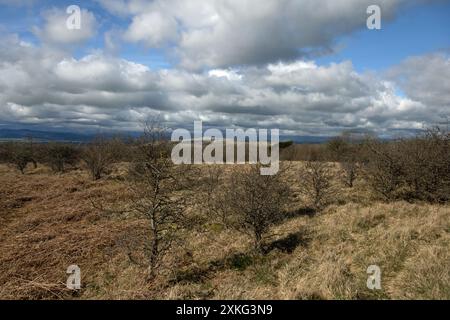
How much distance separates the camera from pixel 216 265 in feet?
27.4

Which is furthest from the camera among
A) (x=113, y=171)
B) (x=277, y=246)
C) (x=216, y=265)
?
(x=113, y=171)

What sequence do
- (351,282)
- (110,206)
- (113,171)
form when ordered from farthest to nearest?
(113,171) → (110,206) → (351,282)

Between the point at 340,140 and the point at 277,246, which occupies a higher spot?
the point at 340,140

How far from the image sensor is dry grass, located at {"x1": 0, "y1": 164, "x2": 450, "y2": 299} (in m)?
5.97

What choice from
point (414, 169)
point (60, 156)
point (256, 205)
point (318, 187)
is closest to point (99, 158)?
point (60, 156)

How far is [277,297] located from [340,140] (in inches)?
1069

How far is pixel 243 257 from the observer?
8695 millimetres

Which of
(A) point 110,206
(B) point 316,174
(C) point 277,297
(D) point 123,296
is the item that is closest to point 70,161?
(A) point 110,206

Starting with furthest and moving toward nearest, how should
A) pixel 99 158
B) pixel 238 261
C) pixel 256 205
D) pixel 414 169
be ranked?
pixel 99 158 < pixel 414 169 < pixel 256 205 < pixel 238 261

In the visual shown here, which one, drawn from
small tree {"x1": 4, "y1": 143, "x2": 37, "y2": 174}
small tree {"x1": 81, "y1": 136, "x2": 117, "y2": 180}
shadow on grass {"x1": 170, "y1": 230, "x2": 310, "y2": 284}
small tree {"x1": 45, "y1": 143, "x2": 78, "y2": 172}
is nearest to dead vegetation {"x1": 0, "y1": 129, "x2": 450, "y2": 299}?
shadow on grass {"x1": 170, "y1": 230, "x2": 310, "y2": 284}

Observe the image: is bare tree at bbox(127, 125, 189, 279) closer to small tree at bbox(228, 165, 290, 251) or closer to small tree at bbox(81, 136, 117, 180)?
small tree at bbox(228, 165, 290, 251)

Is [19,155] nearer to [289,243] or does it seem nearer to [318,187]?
[318,187]

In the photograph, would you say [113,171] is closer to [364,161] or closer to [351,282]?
[364,161]
